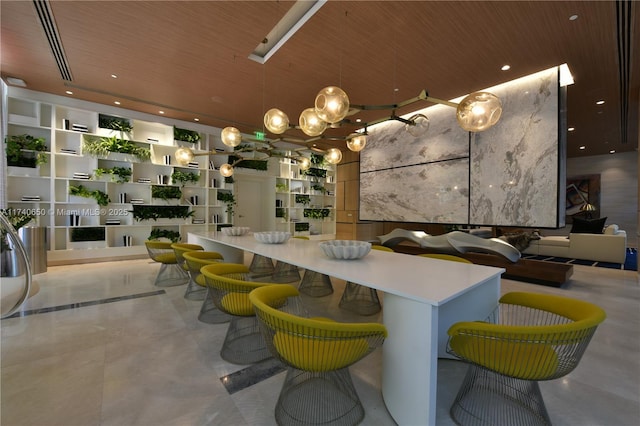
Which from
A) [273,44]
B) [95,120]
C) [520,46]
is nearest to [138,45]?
[273,44]

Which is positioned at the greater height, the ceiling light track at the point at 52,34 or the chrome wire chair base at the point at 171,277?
the ceiling light track at the point at 52,34

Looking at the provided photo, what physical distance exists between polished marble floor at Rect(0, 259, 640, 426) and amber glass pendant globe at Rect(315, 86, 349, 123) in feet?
6.73

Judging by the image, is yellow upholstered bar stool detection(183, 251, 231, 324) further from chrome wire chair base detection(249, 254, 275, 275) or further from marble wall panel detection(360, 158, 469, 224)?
marble wall panel detection(360, 158, 469, 224)

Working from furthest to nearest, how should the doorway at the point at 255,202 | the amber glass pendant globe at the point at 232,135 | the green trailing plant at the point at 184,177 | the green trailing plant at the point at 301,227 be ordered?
1. the green trailing plant at the point at 301,227
2. the doorway at the point at 255,202
3. the green trailing plant at the point at 184,177
4. the amber glass pendant globe at the point at 232,135

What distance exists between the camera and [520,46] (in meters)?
3.60

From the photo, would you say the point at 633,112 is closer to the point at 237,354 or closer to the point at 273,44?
the point at 273,44

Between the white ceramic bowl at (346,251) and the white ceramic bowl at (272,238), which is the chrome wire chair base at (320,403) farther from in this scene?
the white ceramic bowl at (272,238)

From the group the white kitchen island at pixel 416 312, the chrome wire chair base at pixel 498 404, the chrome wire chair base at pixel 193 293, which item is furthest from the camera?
the chrome wire chair base at pixel 193 293

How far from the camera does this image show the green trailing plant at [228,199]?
7.33 metres

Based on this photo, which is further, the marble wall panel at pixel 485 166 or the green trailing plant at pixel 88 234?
the green trailing plant at pixel 88 234

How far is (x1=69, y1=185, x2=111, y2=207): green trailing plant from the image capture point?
17.9 ft

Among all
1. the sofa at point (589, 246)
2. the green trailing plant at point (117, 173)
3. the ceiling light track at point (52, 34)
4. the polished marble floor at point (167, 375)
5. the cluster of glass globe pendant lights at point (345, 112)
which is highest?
the ceiling light track at point (52, 34)

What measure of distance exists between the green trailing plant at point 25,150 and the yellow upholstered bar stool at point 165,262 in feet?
10.3

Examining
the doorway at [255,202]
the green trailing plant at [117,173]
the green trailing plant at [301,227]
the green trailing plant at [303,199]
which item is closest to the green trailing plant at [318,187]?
the green trailing plant at [303,199]
